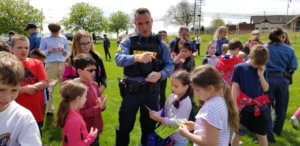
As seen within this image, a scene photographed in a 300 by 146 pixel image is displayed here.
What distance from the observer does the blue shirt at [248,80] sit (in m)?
4.78

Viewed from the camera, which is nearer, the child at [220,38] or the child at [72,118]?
the child at [72,118]

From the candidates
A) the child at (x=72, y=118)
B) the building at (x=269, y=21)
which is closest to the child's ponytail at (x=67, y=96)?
the child at (x=72, y=118)

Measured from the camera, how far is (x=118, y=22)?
97938 mm

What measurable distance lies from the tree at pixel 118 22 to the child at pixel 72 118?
95.3 metres

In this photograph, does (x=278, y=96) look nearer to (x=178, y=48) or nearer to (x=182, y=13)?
(x=178, y=48)

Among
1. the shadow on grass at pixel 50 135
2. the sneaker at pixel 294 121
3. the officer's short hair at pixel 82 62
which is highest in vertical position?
the officer's short hair at pixel 82 62

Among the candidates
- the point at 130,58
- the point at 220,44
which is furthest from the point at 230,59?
the point at 130,58

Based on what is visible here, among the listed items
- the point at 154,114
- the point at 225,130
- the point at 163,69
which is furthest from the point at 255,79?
the point at 225,130

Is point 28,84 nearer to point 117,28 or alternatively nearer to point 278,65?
point 278,65

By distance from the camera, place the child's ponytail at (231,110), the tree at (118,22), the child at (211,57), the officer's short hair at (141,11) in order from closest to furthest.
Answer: the child's ponytail at (231,110) → the officer's short hair at (141,11) → the child at (211,57) → the tree at (118,22)

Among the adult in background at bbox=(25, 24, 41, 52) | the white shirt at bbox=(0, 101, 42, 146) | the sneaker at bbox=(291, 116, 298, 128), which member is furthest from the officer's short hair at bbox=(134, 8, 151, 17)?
the adult in background at bbox=(25, 24, 41, 52)

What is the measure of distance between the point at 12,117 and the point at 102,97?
205cm

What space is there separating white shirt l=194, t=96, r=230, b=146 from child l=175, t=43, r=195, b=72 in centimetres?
351

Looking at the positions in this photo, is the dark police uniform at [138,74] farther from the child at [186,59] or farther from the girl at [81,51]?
the child at [186,59]
